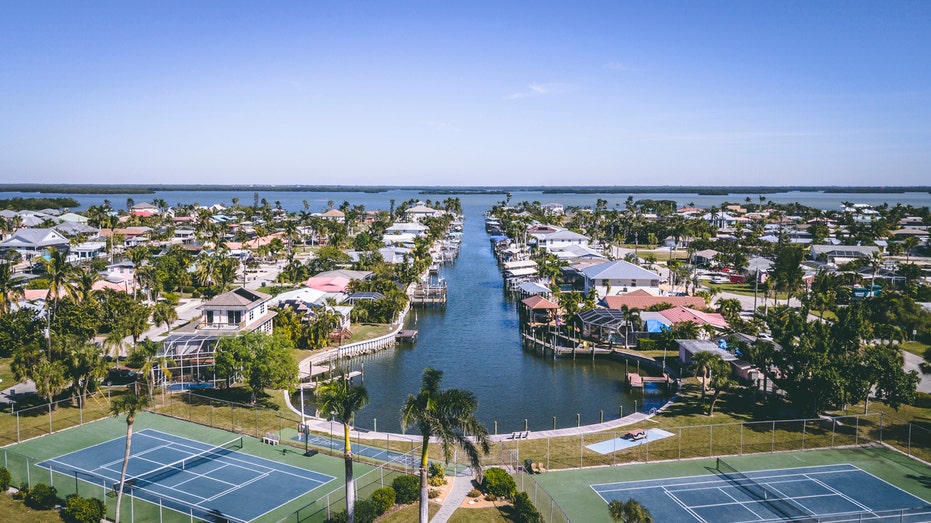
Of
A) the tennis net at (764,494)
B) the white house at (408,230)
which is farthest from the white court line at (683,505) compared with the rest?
the white house at (408,230)

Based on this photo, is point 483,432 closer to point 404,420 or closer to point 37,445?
point 404,420

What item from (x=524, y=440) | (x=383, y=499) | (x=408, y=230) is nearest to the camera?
(x=383, y=499)

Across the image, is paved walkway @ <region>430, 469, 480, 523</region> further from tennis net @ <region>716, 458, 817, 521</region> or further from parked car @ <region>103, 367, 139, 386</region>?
parked car @ <region>103, 367, 139, 386</region>

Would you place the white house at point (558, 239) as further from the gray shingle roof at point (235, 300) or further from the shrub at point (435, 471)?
the shrub at point (435, 471)

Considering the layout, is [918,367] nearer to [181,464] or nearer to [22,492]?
[181,464]

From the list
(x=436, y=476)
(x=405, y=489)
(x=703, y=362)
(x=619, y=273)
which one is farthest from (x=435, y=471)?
(x=619, y=273)
